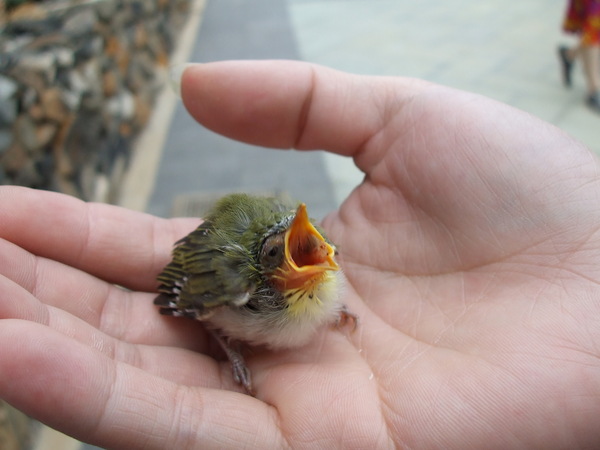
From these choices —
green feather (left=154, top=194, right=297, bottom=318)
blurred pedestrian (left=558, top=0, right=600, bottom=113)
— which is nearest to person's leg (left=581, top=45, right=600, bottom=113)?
blurred pedestrian (left=558, top=0, right=600, bottom=113)

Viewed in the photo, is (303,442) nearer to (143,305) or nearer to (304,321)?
(304,321)

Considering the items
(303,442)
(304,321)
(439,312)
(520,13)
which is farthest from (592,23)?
(303,442)

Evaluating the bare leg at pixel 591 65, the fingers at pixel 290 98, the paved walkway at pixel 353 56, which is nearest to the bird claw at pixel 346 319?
the fingers at pixel 290 98

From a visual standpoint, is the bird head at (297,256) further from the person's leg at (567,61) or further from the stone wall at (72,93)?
the person's leg at (567,61)

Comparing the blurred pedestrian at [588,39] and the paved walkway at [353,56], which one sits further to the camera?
the blurred pedestrian at [588,39]

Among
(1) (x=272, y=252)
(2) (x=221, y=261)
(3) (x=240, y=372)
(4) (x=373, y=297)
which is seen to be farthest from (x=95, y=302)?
(4) (x=373, y=297)
